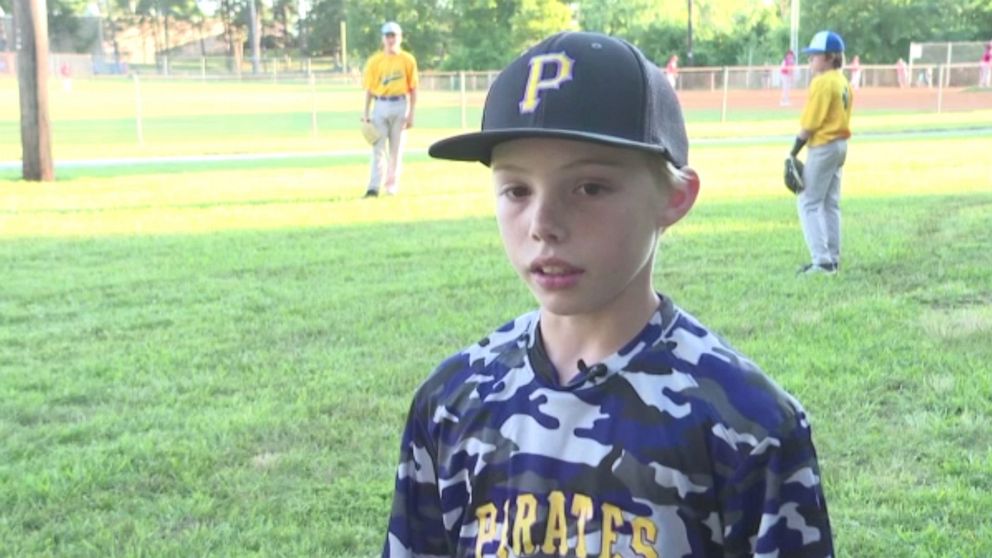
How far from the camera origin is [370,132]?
39.9ft

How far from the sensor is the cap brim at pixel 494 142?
1528mm

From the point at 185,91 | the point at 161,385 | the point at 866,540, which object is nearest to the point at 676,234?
the point at 161,385

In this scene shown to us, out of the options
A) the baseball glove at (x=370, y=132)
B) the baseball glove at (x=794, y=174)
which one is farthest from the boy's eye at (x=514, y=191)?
the baseball glove at (x=370, y=132)

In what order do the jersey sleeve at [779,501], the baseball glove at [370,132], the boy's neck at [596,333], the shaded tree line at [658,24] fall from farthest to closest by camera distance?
1. the shaded tree line at [658,24]
2. the baseball glove at [370,132]
3. the boy's neck at [596,333]
4. the jersey sleeve at [779,501]

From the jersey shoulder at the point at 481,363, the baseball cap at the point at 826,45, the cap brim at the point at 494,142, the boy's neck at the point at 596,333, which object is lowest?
the jersey shoulder at the point at 481,363

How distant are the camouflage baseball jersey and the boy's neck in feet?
0.06

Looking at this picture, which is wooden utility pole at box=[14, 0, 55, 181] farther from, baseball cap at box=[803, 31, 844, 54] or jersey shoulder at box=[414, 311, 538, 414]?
jersey shoulder at box=[414, 311, 538, 414]

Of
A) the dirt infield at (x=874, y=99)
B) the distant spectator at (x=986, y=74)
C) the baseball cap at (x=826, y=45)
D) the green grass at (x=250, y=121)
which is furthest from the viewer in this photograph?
the distant spectator at (x=986, y=74)

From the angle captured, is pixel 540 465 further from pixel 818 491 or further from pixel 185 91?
pixel 185 91

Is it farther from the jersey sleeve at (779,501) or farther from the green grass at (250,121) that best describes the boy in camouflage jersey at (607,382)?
the green grass at (250,121)

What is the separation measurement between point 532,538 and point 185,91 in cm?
5526

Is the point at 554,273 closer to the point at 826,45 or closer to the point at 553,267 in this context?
the point at 553,267

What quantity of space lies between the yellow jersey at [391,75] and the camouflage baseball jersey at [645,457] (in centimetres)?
1082

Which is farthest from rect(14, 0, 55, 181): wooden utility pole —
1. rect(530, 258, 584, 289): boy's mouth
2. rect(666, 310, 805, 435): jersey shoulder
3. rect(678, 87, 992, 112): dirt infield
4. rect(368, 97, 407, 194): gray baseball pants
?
rect(678, 87, 992, 112): dirt infield
